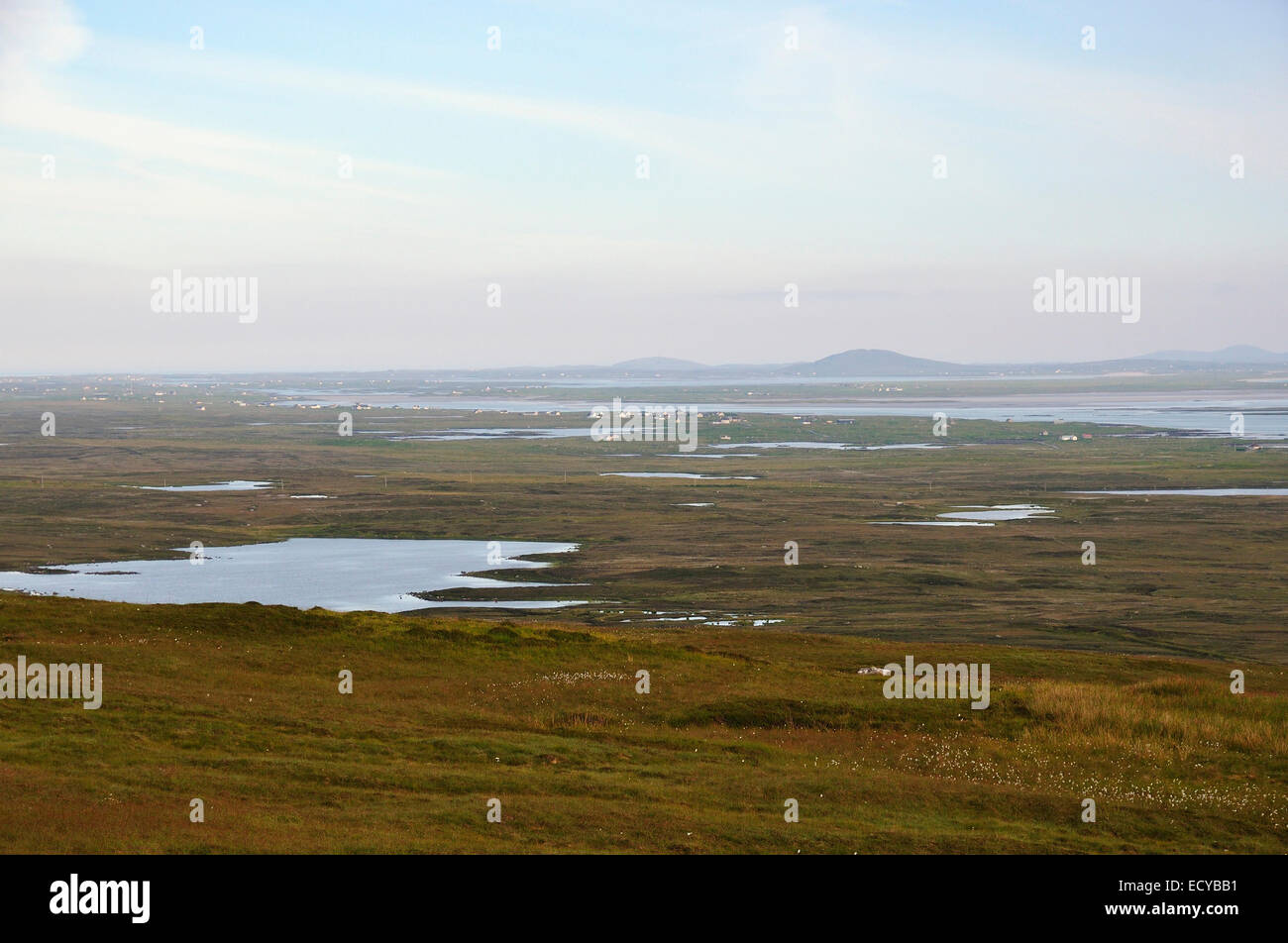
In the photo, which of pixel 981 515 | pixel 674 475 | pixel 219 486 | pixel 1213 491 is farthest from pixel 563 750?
pixel 674 475

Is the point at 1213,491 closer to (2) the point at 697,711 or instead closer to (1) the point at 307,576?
(1) the point at 307,576

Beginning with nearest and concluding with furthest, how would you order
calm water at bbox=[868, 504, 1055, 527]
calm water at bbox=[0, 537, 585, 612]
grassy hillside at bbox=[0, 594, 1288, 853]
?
1. grassy hillside at bbox=[0, 594, 1288, 853]
2. calm water at bbox=[0, 537, 585, 612]
3. calm water at bbox=[868, 504, 1055, 527]

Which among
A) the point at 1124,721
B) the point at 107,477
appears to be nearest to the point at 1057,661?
the point at 1124,721

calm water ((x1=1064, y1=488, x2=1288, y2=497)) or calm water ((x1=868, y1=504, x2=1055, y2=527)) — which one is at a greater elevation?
calm water ((x1=1064, y1=488, x2=1288, y2=497))

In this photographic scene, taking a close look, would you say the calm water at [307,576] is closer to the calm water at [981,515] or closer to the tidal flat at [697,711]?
the tidal flat at [697,711]

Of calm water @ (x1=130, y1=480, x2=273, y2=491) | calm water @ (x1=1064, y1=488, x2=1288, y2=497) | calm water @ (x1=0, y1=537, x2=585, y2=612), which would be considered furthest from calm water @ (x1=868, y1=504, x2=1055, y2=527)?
calm water @ (x1=130, y1=480, x2=273, y2=491)

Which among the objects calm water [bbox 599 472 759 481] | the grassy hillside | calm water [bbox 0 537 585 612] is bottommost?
calm water [bbox 0 537 585 612]

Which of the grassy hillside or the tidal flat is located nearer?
the grassy hillside

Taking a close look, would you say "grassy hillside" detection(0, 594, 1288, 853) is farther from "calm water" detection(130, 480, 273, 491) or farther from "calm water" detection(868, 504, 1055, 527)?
"calm water" detection(130, 480, 273, 491)
